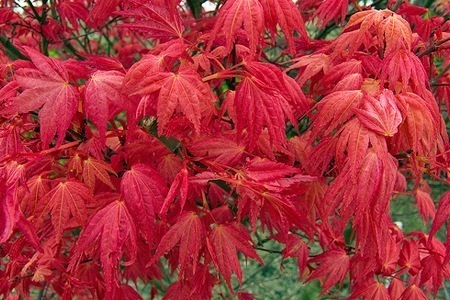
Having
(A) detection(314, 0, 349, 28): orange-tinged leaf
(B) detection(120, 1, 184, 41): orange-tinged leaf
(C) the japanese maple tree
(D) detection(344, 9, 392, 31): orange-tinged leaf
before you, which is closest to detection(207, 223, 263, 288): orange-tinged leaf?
(C) the japanese maple tree

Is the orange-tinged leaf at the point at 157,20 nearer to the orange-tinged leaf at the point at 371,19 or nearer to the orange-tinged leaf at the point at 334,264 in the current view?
the orange-tinged leaf at the point at 371,19

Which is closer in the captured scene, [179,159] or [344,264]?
A: [179,159]

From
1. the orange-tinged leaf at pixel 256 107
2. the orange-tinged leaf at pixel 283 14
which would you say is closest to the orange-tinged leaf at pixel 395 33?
the orange-tinged leaf at pixel 283 14

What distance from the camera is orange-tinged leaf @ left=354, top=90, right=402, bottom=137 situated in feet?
3.52

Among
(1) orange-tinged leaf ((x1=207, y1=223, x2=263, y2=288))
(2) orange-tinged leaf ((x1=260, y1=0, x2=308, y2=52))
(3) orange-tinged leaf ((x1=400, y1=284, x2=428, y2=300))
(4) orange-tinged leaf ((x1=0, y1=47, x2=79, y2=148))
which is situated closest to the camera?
(4) orange-tinged leaf ((x1=0, y1=47, x2=79, y2=148))

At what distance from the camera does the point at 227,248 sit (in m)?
1.28

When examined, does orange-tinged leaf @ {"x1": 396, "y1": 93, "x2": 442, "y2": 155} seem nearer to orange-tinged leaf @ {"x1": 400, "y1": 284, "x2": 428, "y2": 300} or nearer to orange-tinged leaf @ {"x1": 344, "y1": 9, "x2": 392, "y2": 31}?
orange-tinged leaf @ {"x1": 344, "y1": 9, "x2": 392, "y2": 31}

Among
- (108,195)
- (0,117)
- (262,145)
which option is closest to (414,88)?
(262,145)

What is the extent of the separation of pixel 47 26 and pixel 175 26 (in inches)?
48.6

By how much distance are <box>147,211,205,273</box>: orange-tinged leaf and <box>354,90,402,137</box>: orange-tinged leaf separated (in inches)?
18.1

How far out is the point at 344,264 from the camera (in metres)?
1.68

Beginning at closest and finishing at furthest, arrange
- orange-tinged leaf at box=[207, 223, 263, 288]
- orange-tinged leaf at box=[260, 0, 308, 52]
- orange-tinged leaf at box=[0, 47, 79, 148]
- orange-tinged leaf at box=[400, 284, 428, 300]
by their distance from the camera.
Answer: orange-tinged leaf at box=[0, 47, 79, 148] → orange-tinged leaf at box=[260, 0, 308, 52] → orange-tinged leaf at box=[207, 223, 263, 288] → orange-tinged leaf at box=[400, 284, 428, 300]

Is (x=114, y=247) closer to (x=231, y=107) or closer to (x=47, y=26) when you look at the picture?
(x=231, y=107)

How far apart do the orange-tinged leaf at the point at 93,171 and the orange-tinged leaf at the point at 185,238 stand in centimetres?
18
